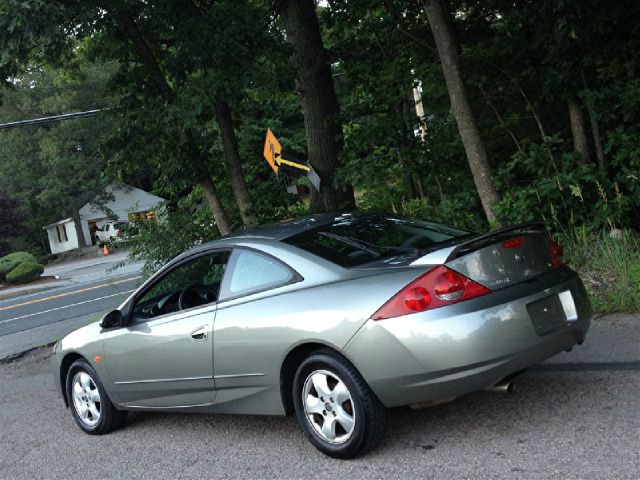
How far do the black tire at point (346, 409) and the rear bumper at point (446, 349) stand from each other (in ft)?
0.28

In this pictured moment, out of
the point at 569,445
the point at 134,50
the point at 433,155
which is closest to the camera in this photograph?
the point at 569,445

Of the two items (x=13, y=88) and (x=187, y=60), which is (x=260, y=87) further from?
(x=13, y=88)

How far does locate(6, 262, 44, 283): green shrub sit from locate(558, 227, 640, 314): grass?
3476 cm

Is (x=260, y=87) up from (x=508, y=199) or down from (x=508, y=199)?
up

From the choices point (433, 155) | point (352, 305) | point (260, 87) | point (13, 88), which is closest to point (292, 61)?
point (260, 87)

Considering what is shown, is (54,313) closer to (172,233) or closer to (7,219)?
(172,233)

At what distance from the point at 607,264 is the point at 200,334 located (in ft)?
15.0

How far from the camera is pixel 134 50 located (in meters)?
11.6

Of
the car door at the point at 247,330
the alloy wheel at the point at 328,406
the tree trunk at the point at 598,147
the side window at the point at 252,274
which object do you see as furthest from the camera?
the tree trunk at the point at 598,147

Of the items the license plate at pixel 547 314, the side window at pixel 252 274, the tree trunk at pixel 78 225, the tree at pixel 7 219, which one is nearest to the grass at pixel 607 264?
the license plate at pixel 547 314

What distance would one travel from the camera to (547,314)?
4344mm

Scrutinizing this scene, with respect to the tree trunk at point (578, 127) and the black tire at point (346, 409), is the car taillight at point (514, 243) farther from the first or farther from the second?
the tree trunk at point (578, 127)

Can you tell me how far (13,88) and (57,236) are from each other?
60.0m

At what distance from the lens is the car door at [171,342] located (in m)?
5.04
